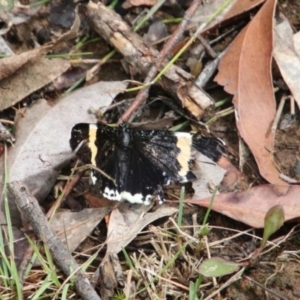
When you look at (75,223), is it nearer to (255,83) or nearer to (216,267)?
(216,267)

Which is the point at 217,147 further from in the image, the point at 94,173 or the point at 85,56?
the point at 85,56

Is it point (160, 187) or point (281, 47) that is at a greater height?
point (281, 47)

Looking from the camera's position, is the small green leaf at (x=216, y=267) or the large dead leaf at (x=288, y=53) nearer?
the small green leaf at (x=216, y=267)

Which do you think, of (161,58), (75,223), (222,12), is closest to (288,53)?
(222,12)

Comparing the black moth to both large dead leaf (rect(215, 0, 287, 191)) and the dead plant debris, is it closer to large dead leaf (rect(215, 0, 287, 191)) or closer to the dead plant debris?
the dead plant debris

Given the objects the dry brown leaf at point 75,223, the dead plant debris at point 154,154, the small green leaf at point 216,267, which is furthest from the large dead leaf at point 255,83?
the dry brown leaf at point 75,223

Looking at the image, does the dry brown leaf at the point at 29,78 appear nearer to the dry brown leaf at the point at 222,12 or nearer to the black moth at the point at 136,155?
the black moth at the point at 136,155

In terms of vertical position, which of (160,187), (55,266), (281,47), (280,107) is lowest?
(55,266)

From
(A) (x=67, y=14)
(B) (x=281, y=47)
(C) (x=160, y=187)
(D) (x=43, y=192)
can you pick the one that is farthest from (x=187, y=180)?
(A) (x=67, y=14)
